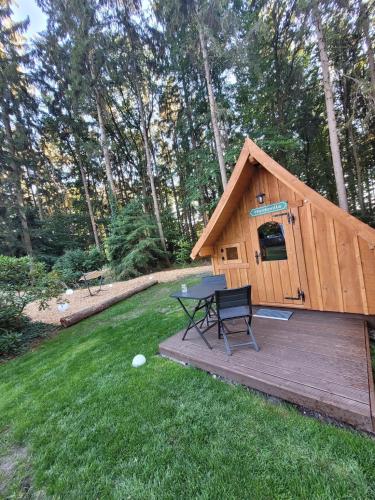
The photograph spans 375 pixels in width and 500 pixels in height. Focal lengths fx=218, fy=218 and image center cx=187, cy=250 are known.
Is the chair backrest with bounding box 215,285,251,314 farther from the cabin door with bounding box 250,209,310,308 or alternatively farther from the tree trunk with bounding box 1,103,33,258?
the tree trunk with bounding box 1,103,33,258

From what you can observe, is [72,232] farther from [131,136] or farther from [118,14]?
[118,14]

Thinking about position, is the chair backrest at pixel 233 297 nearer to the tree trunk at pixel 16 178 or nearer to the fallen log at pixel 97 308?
the fallen log at pixel 97 308

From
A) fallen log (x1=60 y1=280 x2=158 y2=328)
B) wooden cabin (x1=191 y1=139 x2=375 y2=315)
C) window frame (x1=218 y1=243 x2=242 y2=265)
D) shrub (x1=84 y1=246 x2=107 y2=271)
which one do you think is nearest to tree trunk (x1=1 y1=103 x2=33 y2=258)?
shrub (x1=84 y1=246 x2=107 y2=271)

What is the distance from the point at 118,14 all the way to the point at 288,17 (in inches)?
326

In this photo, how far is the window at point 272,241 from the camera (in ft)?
12.8

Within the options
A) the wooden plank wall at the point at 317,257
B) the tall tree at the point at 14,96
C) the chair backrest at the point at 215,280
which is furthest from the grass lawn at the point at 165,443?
the tall tree at the point at 14,96

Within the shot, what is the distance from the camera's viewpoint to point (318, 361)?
2393 millimetres

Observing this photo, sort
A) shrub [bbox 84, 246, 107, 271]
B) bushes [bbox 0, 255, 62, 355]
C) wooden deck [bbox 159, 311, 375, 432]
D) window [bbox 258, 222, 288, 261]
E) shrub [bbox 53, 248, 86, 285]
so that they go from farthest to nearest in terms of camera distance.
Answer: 1. shrub [bbox 84, 246, 107, 271]
2. shrub [bbox 53, 248, 86, 285]
3. bushes [bbox 0, 255, 62, 355]
4. window [bbox 258, 222, 288, 261]
5. wooden deck [bbox 159, 311, 375, 432]

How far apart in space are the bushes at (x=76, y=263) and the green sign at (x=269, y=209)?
381 inches

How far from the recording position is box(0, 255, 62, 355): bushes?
16.5 feet

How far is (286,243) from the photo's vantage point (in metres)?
3.79

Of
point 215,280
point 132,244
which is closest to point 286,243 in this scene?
point 215,280

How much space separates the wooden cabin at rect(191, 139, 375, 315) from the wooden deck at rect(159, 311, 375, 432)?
1.48 ft

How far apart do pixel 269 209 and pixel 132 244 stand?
29.8ft
